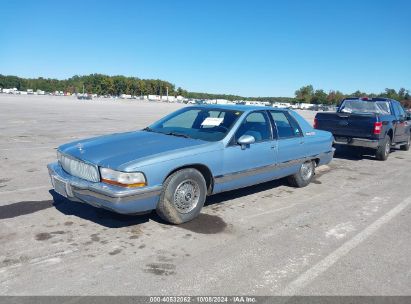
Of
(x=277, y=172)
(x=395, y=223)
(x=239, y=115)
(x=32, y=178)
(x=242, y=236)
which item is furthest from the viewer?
(x=32, y=178)

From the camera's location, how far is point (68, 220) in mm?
4590

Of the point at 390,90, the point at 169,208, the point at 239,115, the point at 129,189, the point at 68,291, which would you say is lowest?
the point at 68,291

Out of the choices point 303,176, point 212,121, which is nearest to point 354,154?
point 303,176

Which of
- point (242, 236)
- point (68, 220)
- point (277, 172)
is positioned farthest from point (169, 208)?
point (277, 172)

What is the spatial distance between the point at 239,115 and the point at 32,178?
414 centimetres

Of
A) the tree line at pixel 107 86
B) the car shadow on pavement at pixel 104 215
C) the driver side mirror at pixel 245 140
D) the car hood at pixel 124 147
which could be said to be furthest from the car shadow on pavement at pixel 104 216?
the tree line at pixel 107 86

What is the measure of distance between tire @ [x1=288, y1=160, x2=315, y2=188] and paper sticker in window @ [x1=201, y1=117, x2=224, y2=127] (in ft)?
6.82

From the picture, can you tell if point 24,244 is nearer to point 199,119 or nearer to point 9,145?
point 199,119

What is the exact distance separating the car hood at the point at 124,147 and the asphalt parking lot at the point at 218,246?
87 centimetres

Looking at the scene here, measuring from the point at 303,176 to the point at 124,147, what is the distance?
146 inches

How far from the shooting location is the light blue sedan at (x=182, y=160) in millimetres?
4074

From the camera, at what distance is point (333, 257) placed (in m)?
3.86

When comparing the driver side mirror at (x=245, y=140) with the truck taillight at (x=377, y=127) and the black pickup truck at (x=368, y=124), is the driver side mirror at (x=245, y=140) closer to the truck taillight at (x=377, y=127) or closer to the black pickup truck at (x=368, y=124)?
the black pickup truck at (x=368, y=124)

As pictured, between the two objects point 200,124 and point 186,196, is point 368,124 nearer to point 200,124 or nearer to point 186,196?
point 200,124
